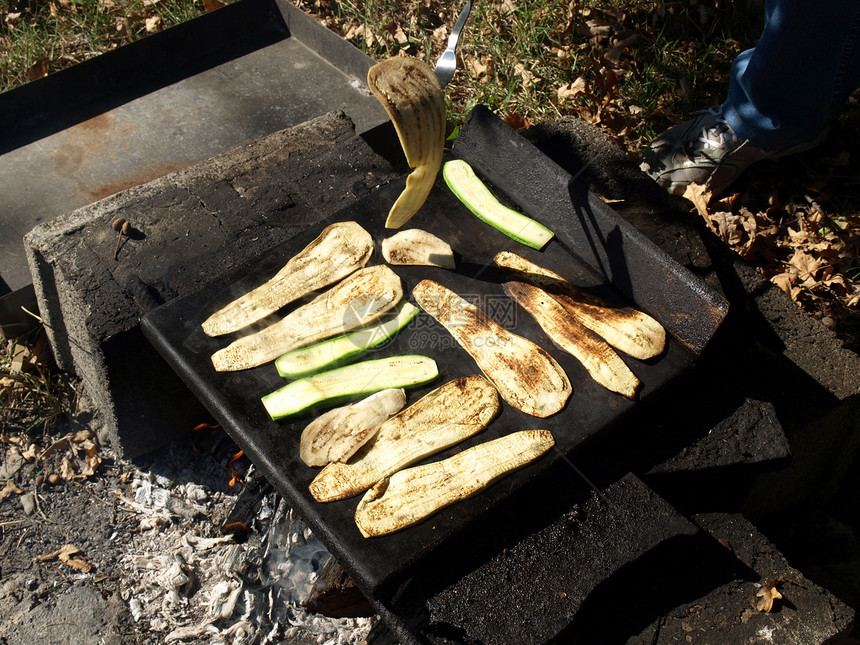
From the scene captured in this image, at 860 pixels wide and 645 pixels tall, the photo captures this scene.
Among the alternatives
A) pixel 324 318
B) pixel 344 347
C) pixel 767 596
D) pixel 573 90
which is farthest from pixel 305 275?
pixel 573 90

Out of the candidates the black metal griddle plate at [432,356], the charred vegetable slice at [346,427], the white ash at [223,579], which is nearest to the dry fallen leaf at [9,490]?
the white ash at [223,579]

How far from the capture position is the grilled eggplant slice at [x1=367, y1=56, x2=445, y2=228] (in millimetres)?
2197

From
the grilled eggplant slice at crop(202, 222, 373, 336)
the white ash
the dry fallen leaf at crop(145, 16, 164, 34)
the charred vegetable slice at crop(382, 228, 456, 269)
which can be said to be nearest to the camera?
the grilled eggplant slice at crop(202, 222, 373, 336)

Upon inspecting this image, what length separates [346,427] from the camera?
227 centimetres

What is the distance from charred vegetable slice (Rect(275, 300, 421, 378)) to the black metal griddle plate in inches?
1.6

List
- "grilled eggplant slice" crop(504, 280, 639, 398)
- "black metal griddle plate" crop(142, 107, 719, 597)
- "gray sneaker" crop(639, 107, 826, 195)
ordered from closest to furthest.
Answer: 1. "black metal griddle plate" crop(142, 107, 719, 597)
2. "grilled eggplant slice" crop(504, 280, 639, 398)
3. "gray sneaker" crop(639, 107, 826, 195)

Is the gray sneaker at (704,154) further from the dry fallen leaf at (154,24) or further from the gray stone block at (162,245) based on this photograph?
the dry fallen leaf at (154,24)

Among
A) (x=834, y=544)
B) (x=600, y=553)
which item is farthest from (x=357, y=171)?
(x=834, y=544)

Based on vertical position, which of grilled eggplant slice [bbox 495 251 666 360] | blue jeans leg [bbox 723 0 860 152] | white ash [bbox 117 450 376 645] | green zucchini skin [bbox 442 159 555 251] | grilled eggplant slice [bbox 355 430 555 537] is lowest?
white ash [bbox 117 450 376 645]

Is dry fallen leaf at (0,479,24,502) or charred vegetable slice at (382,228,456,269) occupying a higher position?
charred vegetable slice at (382,228,456,269)

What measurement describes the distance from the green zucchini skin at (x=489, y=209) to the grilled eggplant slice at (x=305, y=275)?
504 mm

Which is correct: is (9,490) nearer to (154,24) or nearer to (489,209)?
(489,209)

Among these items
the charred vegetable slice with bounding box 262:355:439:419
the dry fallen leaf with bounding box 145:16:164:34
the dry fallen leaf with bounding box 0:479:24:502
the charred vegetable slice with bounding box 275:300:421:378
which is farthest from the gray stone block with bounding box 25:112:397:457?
the dry fallen leaf with bounding box 145:16:164:34

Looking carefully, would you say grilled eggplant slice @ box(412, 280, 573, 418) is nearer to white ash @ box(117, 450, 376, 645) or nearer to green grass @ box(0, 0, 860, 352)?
white ash @ box(117, 450, 376, 645)
